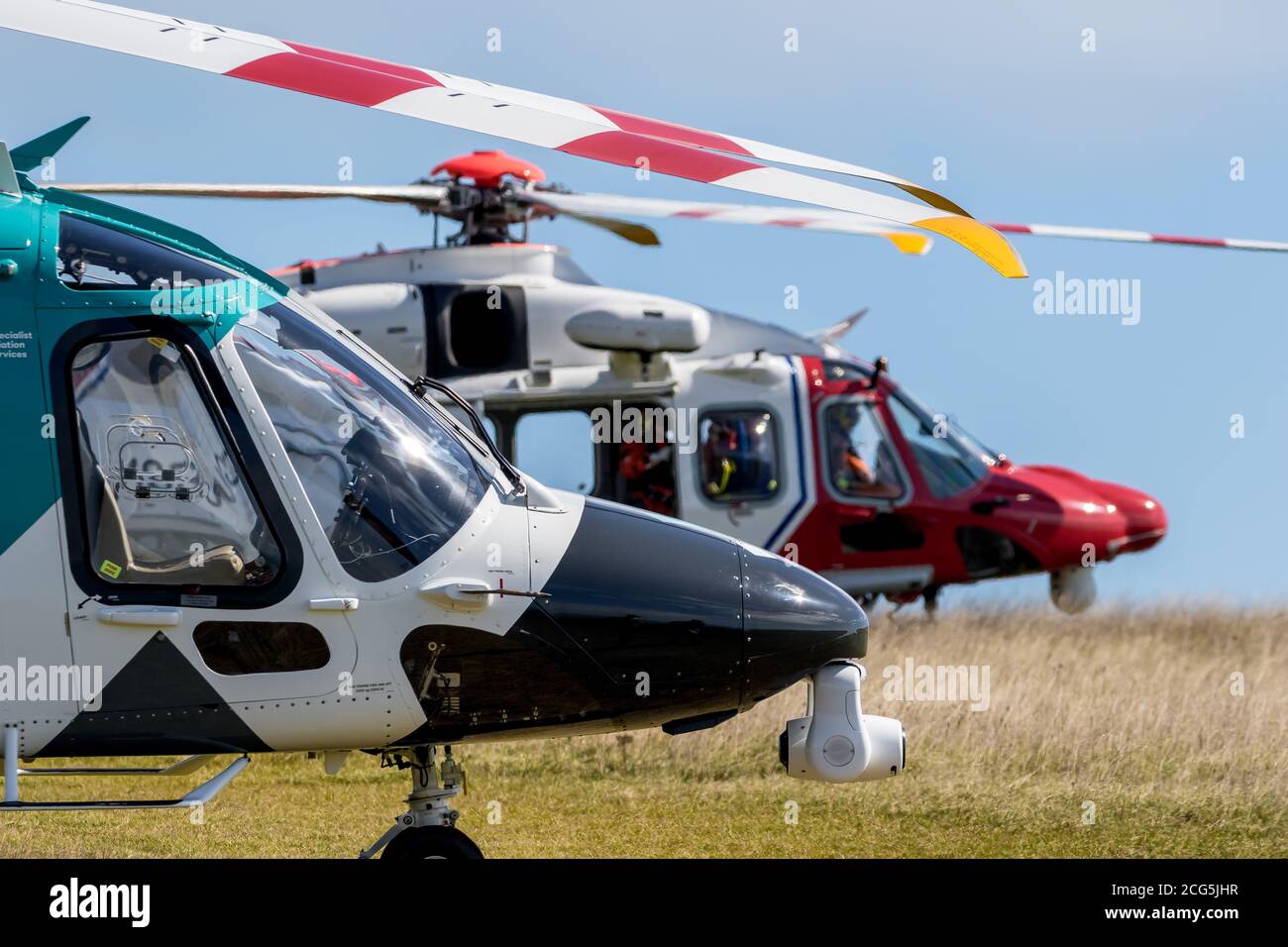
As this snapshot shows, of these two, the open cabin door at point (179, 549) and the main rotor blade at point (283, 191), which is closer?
the open cabin door at point (179, 549)

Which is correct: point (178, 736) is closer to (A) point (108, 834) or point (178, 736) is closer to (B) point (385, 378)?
(B) point (385, 378)

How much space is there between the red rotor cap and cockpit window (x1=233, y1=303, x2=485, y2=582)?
7203mm

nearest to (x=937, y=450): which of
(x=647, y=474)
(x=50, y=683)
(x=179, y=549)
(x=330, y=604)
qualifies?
(x=647, y=474)

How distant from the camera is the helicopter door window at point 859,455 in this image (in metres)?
13.1

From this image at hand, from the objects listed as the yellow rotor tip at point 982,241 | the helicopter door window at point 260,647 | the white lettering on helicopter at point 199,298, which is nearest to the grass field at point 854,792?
the helicopter door window at point 260,647

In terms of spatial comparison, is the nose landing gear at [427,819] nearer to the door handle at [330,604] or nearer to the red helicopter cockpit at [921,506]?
the door handle at [330,604]

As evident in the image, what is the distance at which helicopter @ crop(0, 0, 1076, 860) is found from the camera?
545 cm

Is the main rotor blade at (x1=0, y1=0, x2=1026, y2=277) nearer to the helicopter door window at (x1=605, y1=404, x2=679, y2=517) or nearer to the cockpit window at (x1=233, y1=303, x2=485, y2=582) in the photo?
the cockpit window at (x1=233, y1=303, x2=485, y2=582)

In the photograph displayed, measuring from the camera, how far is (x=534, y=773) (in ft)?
32.2
